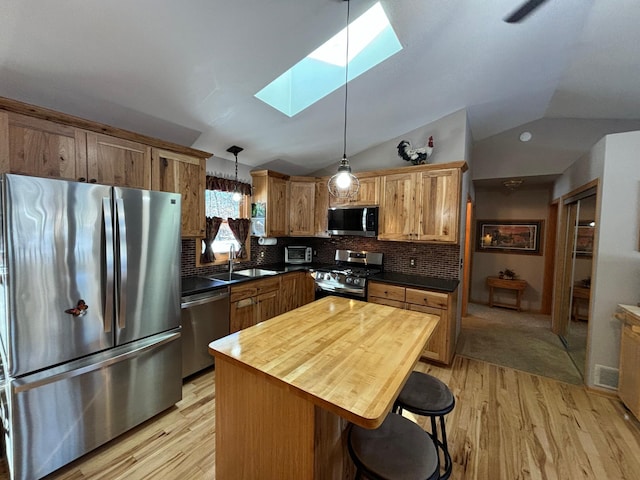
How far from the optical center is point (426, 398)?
145 cm

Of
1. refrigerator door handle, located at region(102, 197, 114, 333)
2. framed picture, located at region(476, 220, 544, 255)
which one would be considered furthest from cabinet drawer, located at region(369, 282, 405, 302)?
framed picture, located at region(476, 220, 544, 255)

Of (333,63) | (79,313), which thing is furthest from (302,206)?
(79,313)

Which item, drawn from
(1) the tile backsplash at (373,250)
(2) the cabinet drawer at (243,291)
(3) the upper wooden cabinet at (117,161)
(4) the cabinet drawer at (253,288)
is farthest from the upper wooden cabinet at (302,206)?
(3) the upper wooden cabinet at (117,161)

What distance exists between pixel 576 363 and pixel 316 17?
428 centimetres

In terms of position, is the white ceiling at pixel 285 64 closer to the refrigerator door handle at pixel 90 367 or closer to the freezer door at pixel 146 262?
the freezer door at pixel 146 262

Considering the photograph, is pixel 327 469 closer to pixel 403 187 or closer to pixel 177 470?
pixel 177 470

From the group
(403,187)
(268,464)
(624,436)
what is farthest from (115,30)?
(624,436)

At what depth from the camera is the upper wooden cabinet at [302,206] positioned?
411cm

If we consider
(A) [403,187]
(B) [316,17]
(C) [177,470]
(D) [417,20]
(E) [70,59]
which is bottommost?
(C) [177,470]

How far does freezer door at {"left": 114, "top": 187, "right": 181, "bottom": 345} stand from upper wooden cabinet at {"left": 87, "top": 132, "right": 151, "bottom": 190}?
0.44 meters

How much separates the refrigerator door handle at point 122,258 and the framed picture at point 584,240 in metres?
4.21

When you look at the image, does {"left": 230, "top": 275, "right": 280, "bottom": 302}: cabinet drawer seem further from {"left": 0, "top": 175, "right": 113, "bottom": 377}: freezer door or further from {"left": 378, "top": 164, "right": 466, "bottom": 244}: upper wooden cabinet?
{"left": 378, "top": 164, "right": 466, "bottom": 244}: upper wooden cabinet

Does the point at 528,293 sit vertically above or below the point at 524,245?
below

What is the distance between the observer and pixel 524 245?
5133mm
